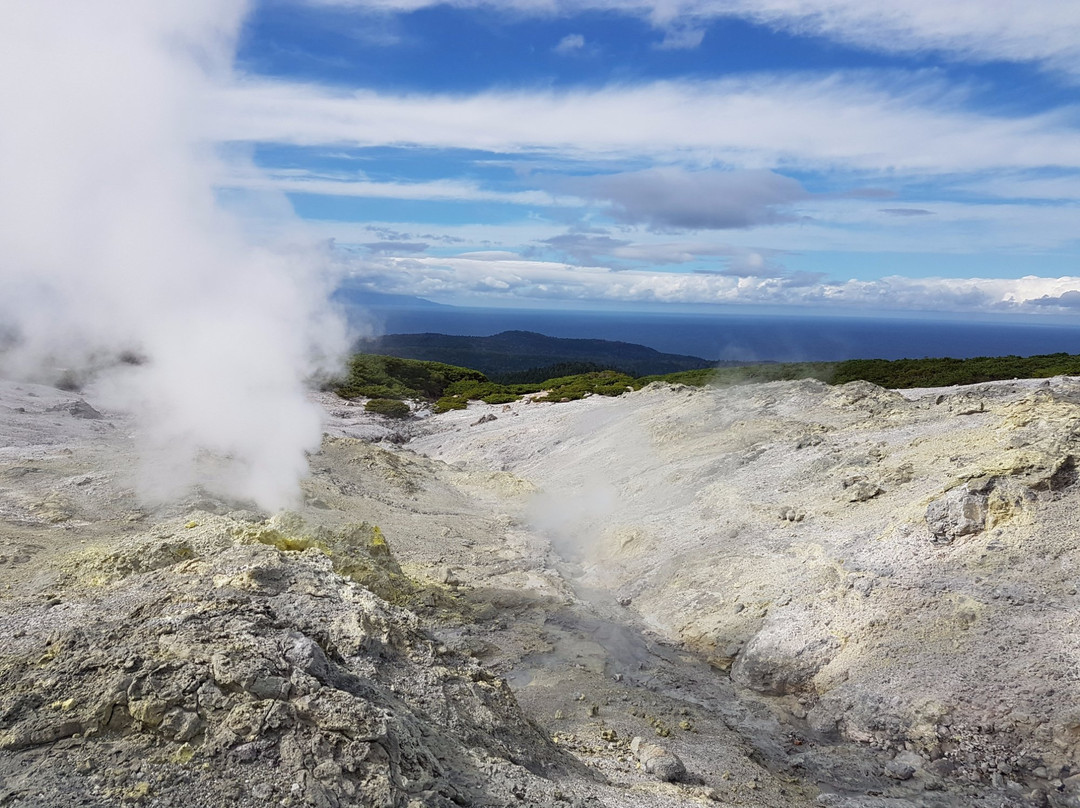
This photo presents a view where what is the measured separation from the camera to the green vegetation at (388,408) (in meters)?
52.7

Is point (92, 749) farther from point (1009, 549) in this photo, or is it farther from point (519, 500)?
point (519, 500)

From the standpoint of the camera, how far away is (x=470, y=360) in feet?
486

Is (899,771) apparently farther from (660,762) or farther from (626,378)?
(626,378)

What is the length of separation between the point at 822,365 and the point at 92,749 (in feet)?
183

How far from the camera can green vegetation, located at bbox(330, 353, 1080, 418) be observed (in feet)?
142

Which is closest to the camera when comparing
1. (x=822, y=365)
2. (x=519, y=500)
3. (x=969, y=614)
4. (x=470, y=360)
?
(x=969, y=614)

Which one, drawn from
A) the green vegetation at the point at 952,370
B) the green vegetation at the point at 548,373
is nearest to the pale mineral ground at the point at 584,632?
the green vegetation at the point at 952,370

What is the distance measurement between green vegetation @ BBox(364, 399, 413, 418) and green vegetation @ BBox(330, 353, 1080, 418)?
80 millimetres

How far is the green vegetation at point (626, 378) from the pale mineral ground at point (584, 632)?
2232cm

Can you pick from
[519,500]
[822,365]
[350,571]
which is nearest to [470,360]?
[822,365]

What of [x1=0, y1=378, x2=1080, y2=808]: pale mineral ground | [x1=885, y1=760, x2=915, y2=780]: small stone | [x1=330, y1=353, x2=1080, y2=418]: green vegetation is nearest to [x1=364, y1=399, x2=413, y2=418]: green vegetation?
[x1=330, y1=353, x2=1080, y2=418]: green vegetation

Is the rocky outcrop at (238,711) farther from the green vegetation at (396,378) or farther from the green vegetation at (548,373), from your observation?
the green vegetation at (548,373)

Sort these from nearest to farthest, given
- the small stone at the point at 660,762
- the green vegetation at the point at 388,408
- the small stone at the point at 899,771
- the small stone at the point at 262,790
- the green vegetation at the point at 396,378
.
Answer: the small stone at the point at 262,790 < the small stone at the point at 660,762 < the small stone at the point at 899,771 < the green vegetation at the point at 388,408 < the green vegetation at the point at 396,378

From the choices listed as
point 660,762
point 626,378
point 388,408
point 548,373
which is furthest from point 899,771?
point 548,373
